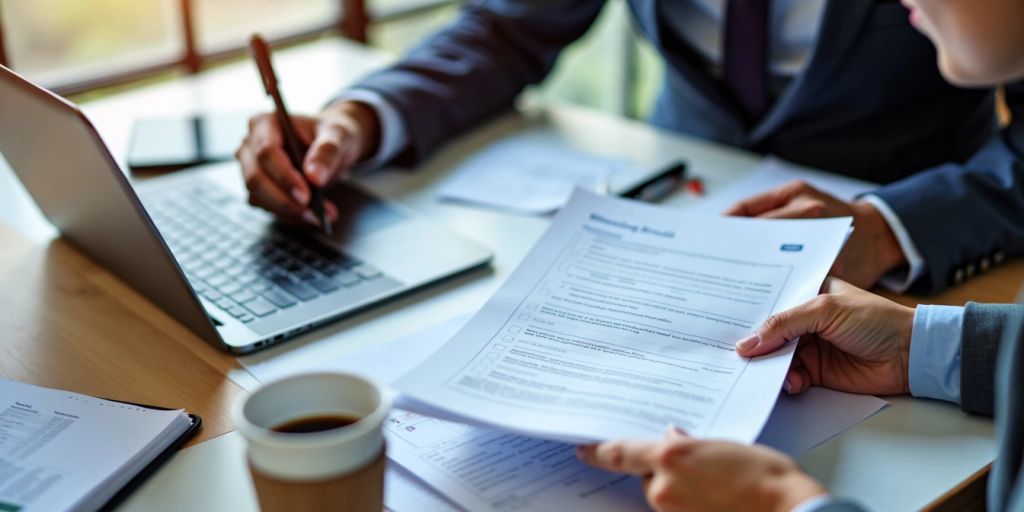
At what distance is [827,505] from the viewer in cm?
68

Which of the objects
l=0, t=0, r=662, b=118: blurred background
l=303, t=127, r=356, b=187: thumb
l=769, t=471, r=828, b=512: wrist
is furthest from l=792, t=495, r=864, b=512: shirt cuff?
l=0, t=0, r=662, b=118: blurred background

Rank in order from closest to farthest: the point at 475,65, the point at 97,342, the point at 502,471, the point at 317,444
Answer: the point at 317,444 → the point at 502,471 → the point at 97,342 → the point at 475,65

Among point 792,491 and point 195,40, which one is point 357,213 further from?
point 195,40

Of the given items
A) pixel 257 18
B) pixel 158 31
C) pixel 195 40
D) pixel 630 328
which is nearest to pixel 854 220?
pixel 630 328

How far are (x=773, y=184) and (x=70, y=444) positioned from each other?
2.99 feet

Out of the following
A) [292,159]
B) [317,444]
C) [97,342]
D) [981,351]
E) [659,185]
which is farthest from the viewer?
[659,185]

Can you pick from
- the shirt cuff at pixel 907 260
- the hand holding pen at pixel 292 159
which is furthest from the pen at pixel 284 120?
the shirt cuff at pixel 907 260

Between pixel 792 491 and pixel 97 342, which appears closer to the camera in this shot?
pixel 792 491

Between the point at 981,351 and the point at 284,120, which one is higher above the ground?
the point at 284,120

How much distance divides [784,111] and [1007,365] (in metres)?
0.78

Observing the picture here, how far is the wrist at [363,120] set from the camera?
139 centimetres

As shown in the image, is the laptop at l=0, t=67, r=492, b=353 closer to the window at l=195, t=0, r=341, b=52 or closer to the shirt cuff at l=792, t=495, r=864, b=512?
the shirt cuff at l=792, t=495, r=864, b=512

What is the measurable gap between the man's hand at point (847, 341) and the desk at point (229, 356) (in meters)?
0.03

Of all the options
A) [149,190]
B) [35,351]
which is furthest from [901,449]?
[149,190]
